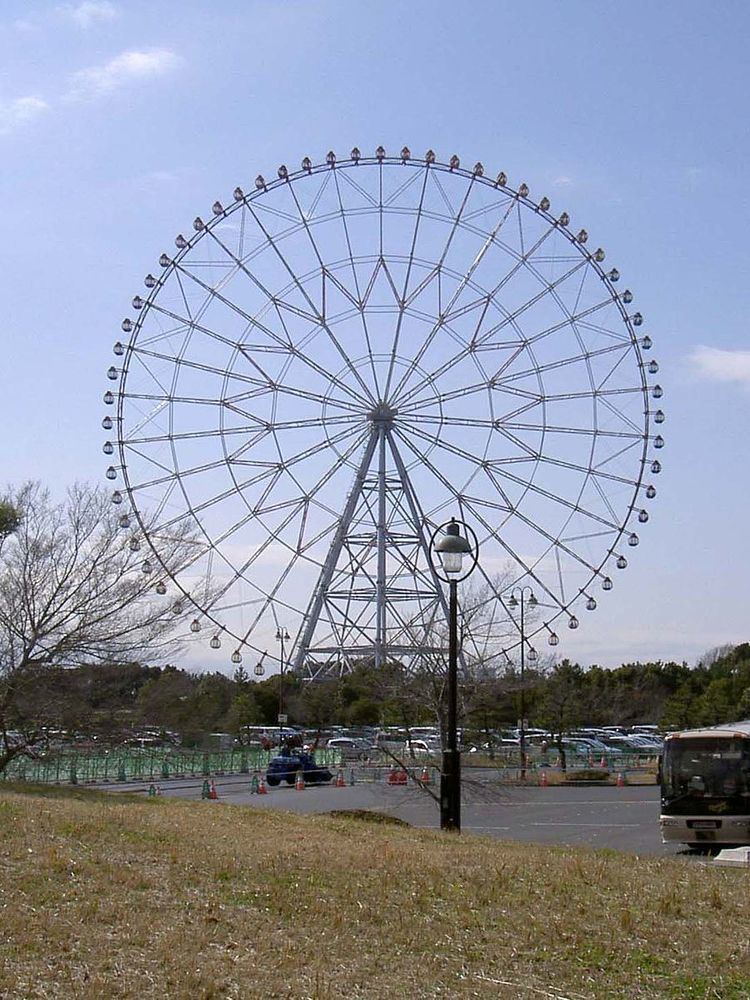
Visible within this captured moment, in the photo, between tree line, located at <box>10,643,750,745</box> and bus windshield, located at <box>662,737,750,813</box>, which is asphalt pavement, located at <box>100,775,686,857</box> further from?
tree line, located at <box>10,643,750,745</box>

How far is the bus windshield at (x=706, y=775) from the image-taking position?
73.5 feet

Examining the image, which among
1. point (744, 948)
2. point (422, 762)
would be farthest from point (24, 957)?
point (422, 762)

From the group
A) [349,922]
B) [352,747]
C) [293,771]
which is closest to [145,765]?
[293,771]

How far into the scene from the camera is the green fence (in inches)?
1352

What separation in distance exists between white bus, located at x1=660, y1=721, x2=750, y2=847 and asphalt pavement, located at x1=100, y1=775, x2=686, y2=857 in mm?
525

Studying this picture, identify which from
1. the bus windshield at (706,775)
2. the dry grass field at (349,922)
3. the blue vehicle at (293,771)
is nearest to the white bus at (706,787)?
the bus windshield at (706,775)

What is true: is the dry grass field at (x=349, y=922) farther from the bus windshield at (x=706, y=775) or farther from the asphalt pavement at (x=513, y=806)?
the bus windshield at (x=706, y=775)

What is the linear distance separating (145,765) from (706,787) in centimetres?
2867

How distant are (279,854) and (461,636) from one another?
69.9 ft

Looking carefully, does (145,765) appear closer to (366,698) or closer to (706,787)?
(366,698)

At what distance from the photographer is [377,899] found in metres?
9.97

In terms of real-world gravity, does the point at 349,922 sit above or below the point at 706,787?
below

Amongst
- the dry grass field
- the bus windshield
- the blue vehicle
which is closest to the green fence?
the blue vehicle

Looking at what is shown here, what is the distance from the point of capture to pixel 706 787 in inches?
890
